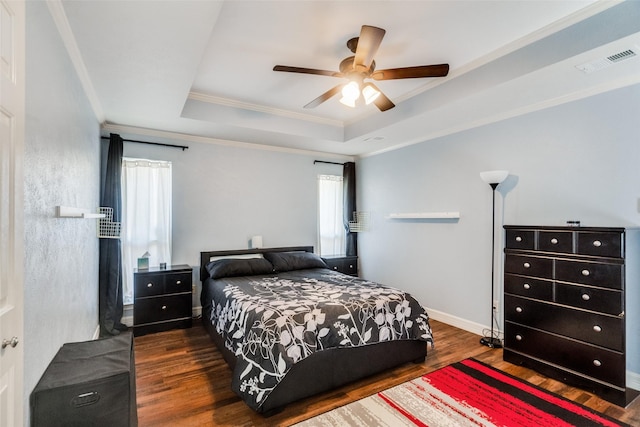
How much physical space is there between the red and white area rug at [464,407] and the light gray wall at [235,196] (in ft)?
9.63

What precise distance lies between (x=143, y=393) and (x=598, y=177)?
421 cm

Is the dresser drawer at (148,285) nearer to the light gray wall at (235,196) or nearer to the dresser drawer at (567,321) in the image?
the light gray wall at (235,196)

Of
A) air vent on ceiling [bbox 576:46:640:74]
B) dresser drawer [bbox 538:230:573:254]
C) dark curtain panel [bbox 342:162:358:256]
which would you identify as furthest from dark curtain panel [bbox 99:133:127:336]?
air vent on ceiling [bbox 576:46:640:74]

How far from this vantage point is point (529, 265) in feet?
9.47

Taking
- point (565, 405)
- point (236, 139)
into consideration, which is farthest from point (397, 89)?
point (565, 405)

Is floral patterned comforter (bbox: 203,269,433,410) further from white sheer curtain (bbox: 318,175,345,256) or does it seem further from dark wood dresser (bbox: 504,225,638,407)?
white sheer curtain (bbox: 318,175,345,256)

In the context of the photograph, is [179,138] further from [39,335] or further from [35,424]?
[35,424]

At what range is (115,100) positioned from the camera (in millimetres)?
3104

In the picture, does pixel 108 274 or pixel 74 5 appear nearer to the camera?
pixel 74 5

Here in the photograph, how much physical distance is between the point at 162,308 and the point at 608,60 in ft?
15.8

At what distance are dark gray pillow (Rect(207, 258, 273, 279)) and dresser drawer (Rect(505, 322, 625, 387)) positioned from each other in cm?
280

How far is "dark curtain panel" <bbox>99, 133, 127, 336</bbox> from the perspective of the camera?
3.63 meters

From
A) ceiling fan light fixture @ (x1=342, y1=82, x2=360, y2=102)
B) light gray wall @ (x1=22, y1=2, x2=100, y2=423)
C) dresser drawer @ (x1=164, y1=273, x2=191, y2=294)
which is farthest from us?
dresser drawer @ (x1=164, y1=273, x2=191, y2=294)

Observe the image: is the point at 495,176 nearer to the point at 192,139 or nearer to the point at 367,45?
the point at 367,45
